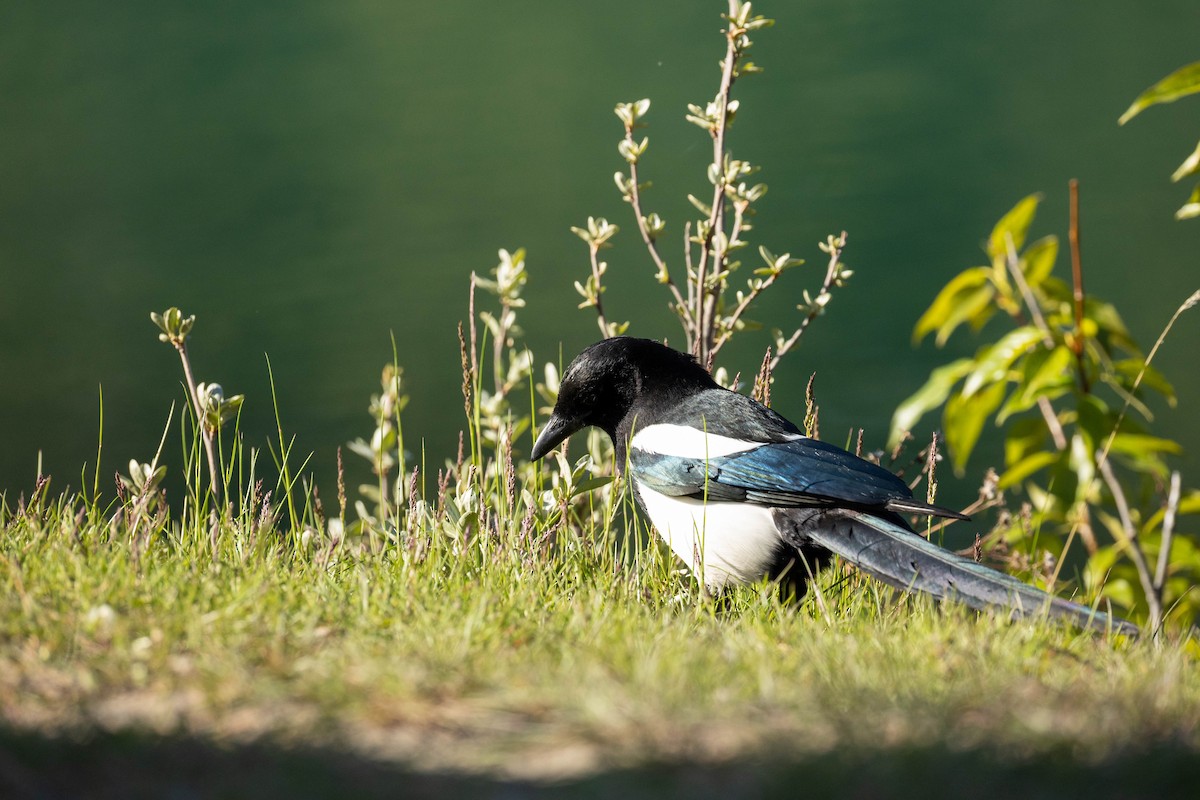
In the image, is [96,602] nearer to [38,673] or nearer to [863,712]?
[38,673]

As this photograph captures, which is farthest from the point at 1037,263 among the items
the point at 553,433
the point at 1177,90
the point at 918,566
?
the point at 553,433

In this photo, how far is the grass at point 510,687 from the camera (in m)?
1.62

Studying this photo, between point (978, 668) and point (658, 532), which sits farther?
point (658, 532)

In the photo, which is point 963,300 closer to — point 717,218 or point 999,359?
point 999,359

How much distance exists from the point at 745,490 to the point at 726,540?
139mm

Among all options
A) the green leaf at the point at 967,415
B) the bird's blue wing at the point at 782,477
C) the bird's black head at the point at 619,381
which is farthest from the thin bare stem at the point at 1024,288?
the bird's black head at the point at 619,381

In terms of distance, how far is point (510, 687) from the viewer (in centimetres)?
185

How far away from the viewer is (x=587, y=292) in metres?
3.83

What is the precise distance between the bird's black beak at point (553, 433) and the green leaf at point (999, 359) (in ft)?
5.26

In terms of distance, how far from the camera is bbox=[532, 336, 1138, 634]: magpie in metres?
2.67

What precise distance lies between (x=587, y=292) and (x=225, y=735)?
234 centimetres

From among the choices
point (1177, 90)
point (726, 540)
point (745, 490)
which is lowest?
point (726, 540)

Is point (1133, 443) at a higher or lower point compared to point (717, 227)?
lower

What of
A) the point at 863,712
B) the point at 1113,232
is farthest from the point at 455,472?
the point at 1113,232
